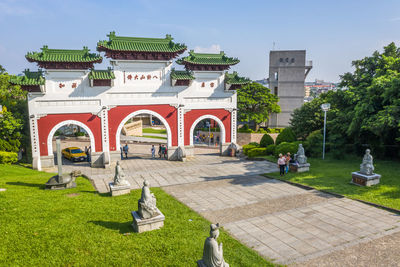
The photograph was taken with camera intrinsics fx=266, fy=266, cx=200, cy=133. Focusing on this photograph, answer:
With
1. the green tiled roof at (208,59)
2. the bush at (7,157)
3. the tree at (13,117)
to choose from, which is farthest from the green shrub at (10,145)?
the green tiled roof at (208,59)

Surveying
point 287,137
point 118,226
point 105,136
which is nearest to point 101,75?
point 105,136

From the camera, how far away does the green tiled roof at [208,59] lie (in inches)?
857

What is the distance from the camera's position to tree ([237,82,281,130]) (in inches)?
1390

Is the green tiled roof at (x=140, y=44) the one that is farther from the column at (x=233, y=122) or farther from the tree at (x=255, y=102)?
the tree at (x=255, y=102)

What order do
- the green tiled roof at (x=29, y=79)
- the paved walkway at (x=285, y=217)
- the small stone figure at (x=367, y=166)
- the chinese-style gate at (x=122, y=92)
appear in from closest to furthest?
the paved walkway at (x=285, y=217), the small stone figure at (x=367, y=166), the green tiled roof at (x=29, y=79), the chinese-style gate at (x=122, y=92)

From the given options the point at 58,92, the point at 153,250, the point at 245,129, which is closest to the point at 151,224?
the point at 153,250

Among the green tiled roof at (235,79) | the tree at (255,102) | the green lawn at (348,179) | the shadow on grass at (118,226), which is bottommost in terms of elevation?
the shadow on grass at (118,226)

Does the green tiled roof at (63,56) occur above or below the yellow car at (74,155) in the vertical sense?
above

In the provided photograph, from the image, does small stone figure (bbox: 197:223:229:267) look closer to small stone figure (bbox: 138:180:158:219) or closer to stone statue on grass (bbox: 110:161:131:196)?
small stone figure (bbox: 138:180:158:219)

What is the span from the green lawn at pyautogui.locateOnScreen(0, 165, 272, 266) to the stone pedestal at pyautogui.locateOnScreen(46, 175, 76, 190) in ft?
3.63

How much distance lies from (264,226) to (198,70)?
15886 mm

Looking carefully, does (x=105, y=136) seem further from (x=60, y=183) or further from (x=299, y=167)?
(x=299, y=167)

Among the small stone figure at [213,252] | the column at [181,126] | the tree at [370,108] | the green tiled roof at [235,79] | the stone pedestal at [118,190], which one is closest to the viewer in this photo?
the small stone figure at [213,252]

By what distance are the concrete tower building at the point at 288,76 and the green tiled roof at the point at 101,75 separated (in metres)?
28.4
